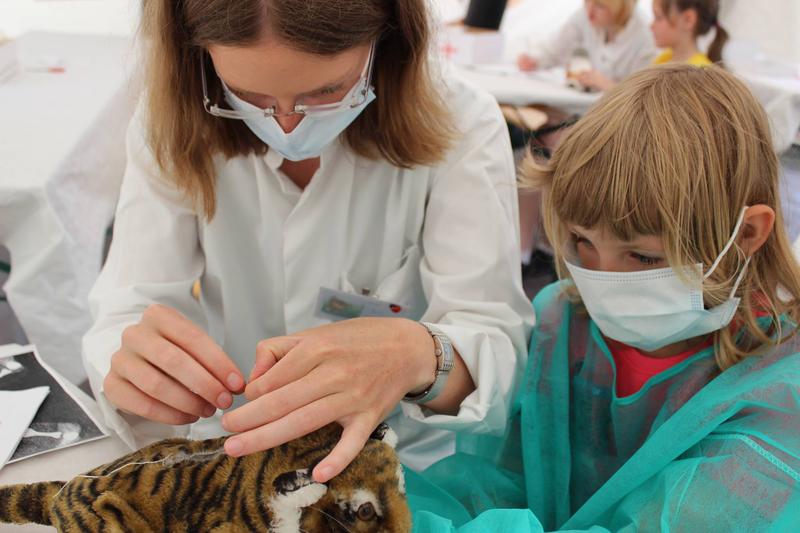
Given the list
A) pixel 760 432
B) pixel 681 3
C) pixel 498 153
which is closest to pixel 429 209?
pixel 498 153

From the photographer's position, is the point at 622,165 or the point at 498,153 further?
the point at 498,153

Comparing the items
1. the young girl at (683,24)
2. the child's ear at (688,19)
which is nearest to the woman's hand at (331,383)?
the young girl at (683,24)

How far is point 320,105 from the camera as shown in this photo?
959 mm

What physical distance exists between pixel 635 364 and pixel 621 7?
9.90 feet

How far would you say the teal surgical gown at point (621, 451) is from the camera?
2.71 feet

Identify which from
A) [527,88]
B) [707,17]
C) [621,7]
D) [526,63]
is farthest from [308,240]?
[621,7]

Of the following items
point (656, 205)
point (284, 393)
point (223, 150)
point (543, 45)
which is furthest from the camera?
point (543, 45)

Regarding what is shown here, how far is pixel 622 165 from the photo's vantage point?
919 mm

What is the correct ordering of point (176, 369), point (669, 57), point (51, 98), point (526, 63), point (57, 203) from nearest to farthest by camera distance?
1. point (176, 369)
2. point (57, 203)
3. point (51, 98)
4. point (669, 57)
5. point (526, 63)

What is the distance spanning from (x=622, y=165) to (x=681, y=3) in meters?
2.60

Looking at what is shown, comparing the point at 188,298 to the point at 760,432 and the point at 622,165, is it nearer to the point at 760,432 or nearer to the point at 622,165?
the point at 622,165

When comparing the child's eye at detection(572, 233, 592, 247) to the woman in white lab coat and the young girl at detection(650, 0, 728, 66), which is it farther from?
the young girl at detection(650, 0, 728, 66)

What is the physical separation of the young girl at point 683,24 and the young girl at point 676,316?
2406mm

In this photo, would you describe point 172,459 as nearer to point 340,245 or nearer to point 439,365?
point 439,365
